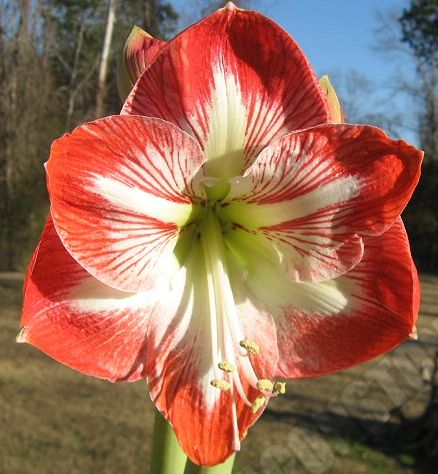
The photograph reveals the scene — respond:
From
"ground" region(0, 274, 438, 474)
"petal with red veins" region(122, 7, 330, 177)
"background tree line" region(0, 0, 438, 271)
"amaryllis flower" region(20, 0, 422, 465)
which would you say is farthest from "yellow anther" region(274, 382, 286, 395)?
"background tree line" region(0, 0, 438, 271)

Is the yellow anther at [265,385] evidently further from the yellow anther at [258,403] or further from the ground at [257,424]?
the ground at [257,424]

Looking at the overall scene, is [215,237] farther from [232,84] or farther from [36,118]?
[36,118]

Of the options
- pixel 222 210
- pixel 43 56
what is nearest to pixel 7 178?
pixel 43 56

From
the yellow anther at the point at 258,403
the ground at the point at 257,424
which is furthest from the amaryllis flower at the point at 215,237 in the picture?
the ground at the point at 257,424

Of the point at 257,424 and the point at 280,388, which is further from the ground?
the point at 280,388

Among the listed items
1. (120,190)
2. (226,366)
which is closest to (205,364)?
(226,366)

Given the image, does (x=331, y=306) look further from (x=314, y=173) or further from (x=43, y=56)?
(x=43, y=56)

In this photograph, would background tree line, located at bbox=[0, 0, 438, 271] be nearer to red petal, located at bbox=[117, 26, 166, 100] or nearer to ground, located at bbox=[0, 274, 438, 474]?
ground, located at bbox=[0, 274, 438, 474]
